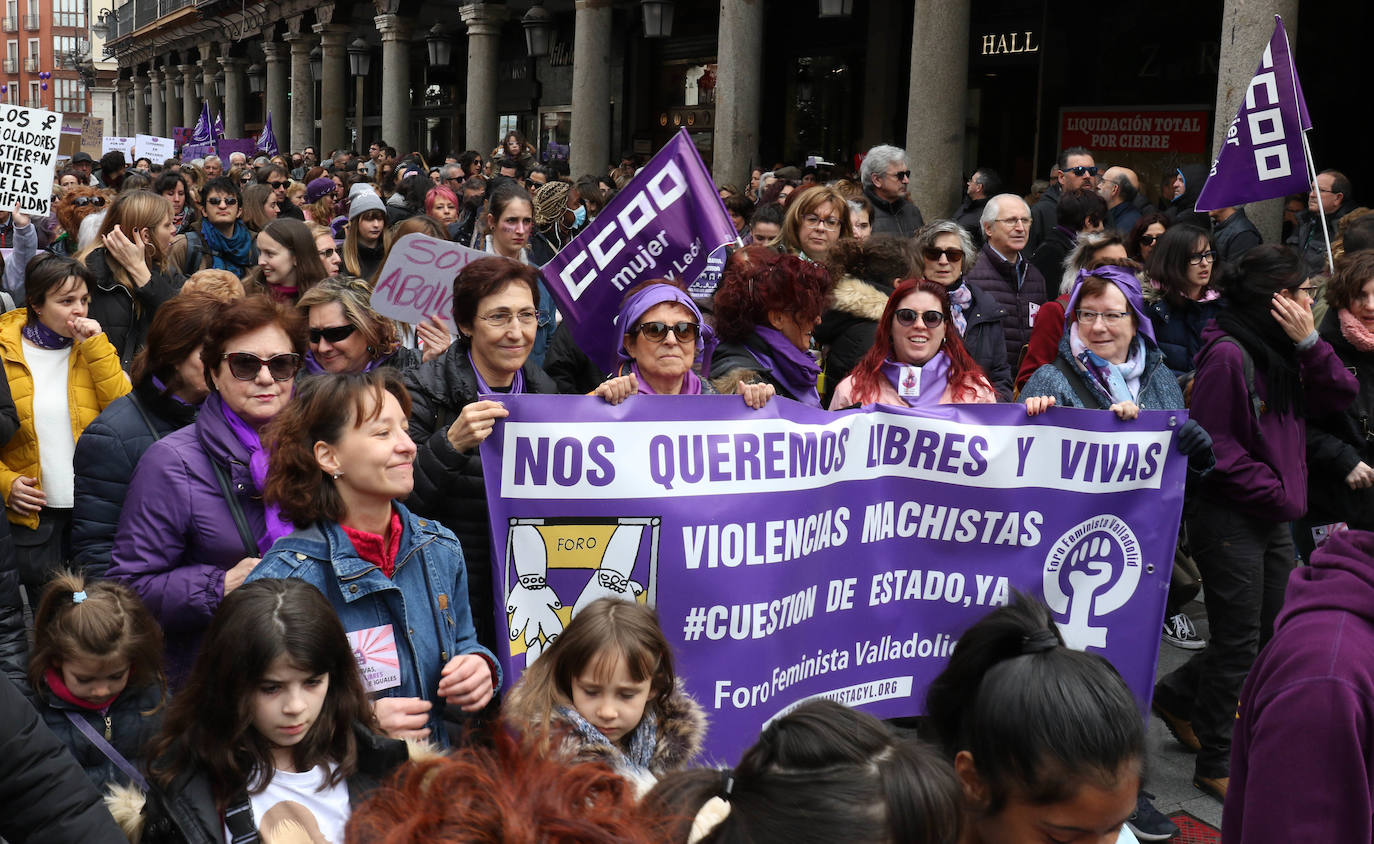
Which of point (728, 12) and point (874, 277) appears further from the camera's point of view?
point (728, 12)

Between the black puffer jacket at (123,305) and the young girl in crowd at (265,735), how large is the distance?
14.2ft

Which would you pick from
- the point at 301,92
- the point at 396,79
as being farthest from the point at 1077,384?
the point at 301,92

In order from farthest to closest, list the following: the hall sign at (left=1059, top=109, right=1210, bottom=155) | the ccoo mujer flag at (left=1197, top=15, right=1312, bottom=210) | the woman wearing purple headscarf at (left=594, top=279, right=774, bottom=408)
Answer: the hall sign at (left=1059, top=109, right=1210, bottom=155)
the ccoo mujer flag at (left=1197, top=15, right=1312, bottom=210)
the woman wearing purple headscarf at (left=594, top=279, right=774, bottom=408)

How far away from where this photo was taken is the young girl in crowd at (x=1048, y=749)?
2219mm

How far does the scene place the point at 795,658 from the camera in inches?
174

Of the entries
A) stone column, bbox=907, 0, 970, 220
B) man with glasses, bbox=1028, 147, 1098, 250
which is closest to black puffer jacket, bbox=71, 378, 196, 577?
man with glasses, bbox=1028, 147, 1098, 250

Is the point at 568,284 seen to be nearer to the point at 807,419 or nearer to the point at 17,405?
the point at 807,419

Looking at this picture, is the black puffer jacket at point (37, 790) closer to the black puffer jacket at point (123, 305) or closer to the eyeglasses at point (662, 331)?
the eyeglasses at point (662, 331)

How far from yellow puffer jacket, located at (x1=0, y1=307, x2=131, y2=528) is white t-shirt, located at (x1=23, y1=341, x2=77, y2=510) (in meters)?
0.02

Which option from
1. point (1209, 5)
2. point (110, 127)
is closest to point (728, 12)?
point (1209, 5)

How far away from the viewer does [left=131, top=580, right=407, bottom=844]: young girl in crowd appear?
2547mm

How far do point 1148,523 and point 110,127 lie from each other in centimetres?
9906

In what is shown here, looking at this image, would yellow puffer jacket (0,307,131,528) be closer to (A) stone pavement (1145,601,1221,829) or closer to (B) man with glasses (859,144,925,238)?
(A) stone pavement (1145,601,1221,829)

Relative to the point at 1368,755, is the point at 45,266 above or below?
above
